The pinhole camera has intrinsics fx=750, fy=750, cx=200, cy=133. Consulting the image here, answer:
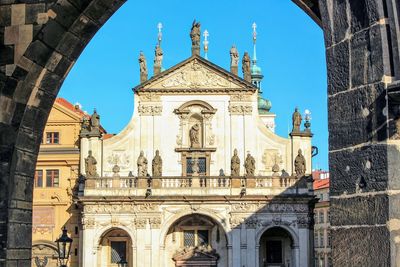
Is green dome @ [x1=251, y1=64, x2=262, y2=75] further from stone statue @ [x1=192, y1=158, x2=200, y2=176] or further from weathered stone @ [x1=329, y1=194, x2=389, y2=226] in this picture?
weathered stone @ [x1=329, y1=194, x2=389, y2=226]

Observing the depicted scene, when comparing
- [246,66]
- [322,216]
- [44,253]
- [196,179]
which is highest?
[246,66]

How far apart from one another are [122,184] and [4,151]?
93.3ft

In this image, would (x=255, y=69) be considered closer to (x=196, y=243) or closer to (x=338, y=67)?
(x=196, y=243)

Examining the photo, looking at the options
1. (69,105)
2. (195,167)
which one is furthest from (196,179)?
(69,105)

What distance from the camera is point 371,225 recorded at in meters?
4.08

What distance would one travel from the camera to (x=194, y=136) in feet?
120

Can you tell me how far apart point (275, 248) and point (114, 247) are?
7808 millimetres

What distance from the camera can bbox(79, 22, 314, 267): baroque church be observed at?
3459cm

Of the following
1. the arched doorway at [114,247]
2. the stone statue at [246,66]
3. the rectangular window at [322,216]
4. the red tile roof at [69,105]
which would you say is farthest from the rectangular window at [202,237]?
the rectangular window at [322,216]

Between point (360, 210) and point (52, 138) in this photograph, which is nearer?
point (360, 210)

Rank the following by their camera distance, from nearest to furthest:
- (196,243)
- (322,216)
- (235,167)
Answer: (235,167) → (196,243) → (322,216)

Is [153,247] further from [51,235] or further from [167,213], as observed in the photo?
[51,235]

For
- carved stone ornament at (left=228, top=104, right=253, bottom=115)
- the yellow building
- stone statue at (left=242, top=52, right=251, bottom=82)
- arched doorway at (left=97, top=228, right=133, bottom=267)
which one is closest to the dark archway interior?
arched doorway at (left=97, top=228, right=133, bottom=267)

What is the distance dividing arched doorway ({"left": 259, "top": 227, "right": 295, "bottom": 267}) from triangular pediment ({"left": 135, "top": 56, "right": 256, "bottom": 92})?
714cm
